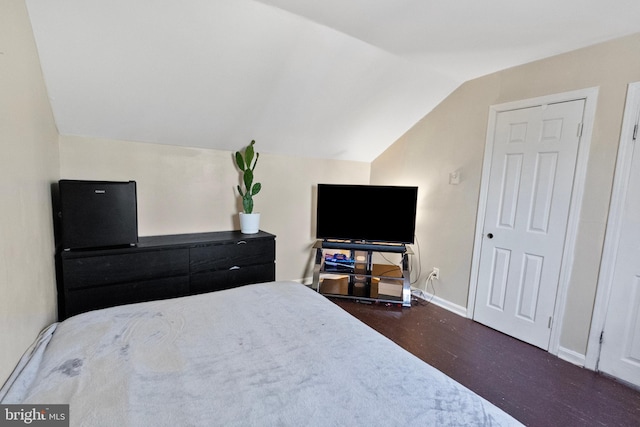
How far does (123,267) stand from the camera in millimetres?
2145

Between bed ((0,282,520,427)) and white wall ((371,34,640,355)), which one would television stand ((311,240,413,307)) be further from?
bed ((0,282,520,427))

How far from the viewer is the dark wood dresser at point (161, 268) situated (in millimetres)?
1995

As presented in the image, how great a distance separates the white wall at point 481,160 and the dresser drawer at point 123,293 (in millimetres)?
2547

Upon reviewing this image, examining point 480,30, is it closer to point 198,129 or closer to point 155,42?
point 155,42

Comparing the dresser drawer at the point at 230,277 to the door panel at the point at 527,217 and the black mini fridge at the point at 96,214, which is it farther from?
the door panel at the point at 527,217

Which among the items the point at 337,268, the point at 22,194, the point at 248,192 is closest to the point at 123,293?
the point at 22,194

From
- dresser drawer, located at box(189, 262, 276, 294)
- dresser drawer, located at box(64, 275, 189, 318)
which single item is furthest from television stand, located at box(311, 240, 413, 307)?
dresser drawer, located at box(64, 275, 189, 318)

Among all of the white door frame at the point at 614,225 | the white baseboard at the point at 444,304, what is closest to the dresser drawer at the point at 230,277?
the white baseboard at the point at 444,304

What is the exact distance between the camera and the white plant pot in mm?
2850

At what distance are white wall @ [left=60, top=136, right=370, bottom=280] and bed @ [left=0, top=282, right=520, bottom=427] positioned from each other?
1.52 meters

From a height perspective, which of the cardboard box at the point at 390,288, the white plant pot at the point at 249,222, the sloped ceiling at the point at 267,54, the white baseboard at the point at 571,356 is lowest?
the white baseboard at the point at 571,356

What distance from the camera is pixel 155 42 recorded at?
1821 mm

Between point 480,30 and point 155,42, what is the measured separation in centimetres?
211

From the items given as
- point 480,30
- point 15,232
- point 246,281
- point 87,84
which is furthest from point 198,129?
point 480,30
